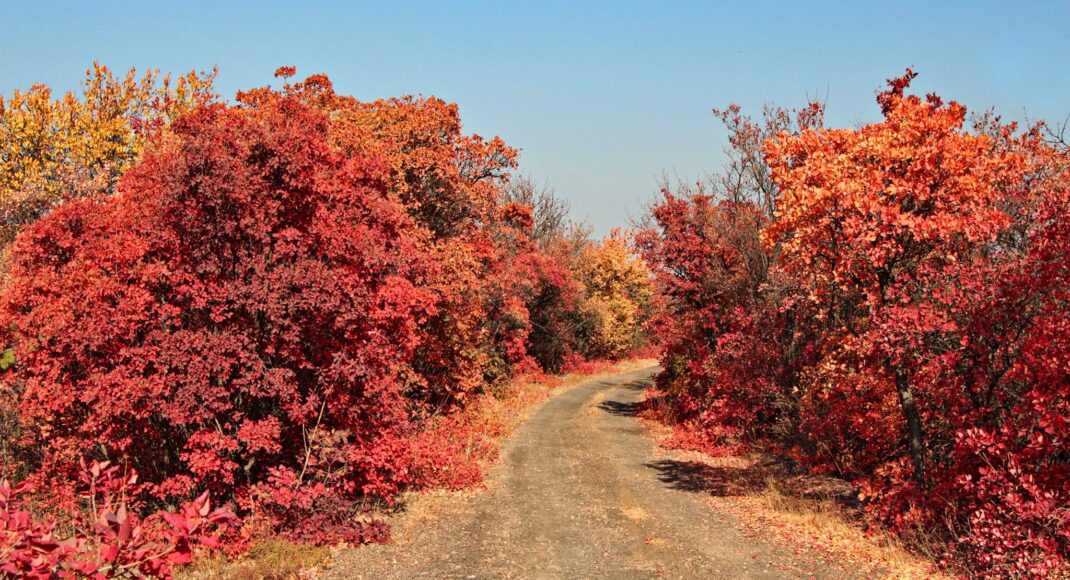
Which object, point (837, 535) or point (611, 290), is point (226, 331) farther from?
point (611, 290)

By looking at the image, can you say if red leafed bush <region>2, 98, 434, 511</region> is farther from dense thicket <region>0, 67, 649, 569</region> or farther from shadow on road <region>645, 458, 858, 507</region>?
shadow on road <region>645, 458, 858, 507</region>

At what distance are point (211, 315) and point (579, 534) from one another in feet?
26.6

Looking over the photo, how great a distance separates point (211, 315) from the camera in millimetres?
11453

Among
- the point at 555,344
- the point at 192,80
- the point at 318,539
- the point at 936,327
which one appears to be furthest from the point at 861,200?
the point at 192,80

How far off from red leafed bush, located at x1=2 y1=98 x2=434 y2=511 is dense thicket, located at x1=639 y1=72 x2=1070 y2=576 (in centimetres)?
895

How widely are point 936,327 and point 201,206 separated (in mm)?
12418

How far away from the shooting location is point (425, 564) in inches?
458

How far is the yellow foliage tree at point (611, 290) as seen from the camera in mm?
52853

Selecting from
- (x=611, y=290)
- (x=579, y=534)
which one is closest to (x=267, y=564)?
(x=579, y=534)

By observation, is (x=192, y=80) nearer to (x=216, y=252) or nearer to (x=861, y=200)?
(x=216, y=252)

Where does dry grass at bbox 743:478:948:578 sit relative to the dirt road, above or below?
above

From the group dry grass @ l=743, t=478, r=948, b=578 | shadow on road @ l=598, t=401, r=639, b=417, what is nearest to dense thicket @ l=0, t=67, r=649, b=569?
dry grass @ l=743, t=478, r=948, b=578

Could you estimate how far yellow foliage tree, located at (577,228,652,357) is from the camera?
52.9m

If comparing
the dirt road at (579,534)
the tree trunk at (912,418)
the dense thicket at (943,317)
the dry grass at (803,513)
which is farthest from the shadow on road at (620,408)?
the tree trunk at (912,418)
